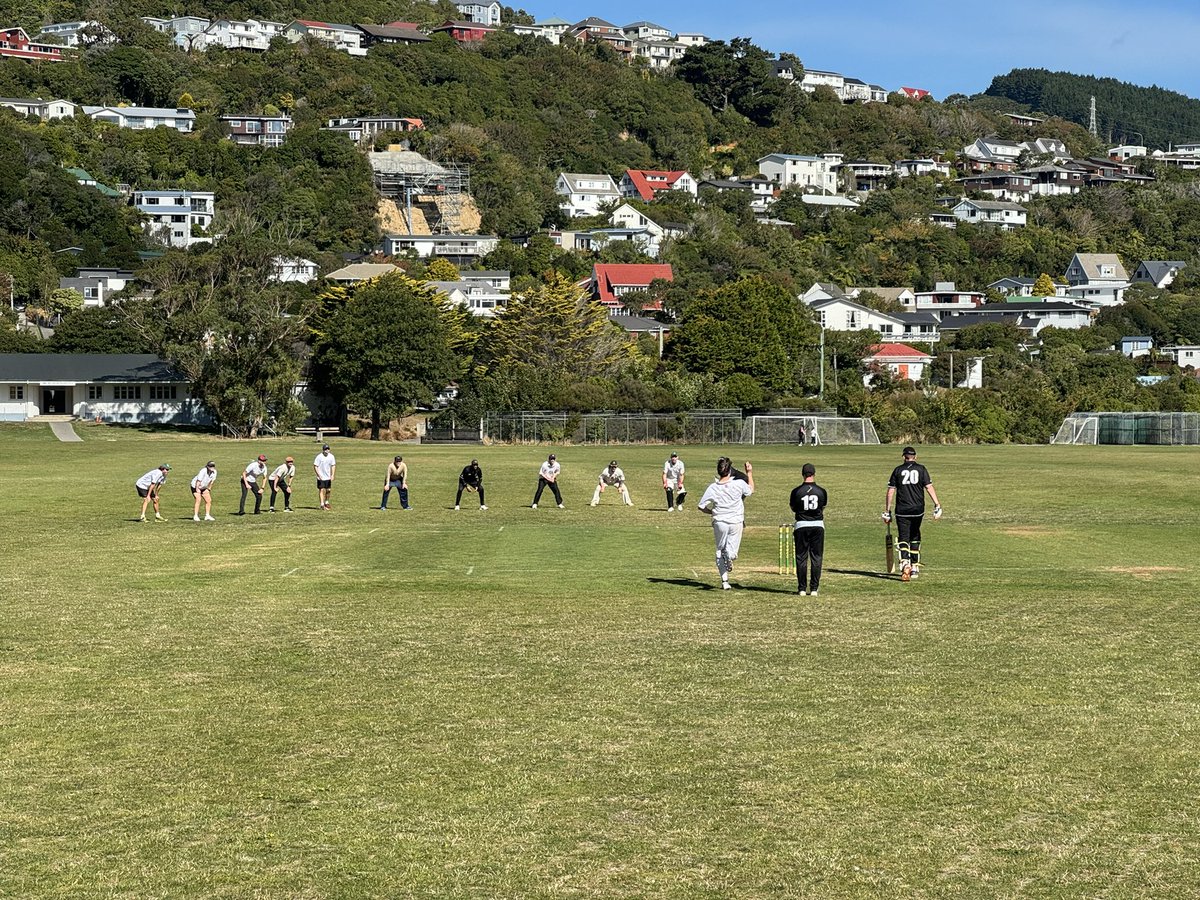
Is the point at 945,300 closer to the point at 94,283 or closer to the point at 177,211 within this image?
the point at 177,211

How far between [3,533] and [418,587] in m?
15.1

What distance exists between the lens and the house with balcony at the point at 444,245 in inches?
6560

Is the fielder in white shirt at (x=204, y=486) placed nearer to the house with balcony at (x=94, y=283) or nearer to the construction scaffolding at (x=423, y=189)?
the house with balcony at (x=94, y=283)

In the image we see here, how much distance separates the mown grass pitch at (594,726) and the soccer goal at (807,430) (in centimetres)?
6290

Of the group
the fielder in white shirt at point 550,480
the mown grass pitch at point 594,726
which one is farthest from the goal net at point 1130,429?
the mown grass pitch at point 594,726

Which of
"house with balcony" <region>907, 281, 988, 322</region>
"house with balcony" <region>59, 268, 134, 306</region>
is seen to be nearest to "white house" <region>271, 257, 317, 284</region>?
"house with balcony" <region>59, 268, 134, 306</region>

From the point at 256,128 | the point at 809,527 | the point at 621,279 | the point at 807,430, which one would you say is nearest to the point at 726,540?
the point at 809,527

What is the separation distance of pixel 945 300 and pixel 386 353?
93.7 meters

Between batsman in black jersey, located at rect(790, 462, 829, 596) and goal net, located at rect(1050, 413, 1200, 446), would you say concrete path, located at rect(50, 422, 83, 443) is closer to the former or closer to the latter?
goal net, located at rect(1050, 413, 1200, 446)

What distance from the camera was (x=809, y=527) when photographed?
22.1m

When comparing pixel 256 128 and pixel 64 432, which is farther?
pixel 256 128

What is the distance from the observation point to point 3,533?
3512cm

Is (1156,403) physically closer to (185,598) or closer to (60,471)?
(60,471)

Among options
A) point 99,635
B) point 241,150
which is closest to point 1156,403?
point 99,635
